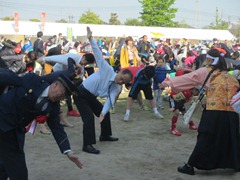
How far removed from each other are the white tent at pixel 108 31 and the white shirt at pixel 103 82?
1895 centimetres

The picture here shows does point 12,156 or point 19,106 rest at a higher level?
point 19,106

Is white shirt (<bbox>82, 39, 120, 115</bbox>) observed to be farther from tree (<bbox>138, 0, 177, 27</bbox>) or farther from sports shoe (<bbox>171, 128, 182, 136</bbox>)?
tree (<bbox>138, 0, 177, 27</bbox>)

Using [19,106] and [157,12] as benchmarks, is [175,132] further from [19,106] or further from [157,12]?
[157,12]

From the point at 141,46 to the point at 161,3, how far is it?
177ft

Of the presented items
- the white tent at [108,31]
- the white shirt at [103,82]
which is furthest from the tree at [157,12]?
the white shirt at [103,82]

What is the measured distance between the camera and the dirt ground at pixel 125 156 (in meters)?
5.16

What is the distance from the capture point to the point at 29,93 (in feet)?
11.3

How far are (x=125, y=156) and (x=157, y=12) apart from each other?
2488 inches

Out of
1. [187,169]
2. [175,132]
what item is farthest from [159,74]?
[187,169]

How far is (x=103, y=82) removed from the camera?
6.06 meters

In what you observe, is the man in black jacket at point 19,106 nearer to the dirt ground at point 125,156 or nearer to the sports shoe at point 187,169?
the dirt ground at point 125,156

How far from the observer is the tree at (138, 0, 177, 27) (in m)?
66.7

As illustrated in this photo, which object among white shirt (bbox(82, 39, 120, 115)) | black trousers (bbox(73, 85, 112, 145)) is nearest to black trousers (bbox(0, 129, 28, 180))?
white shirt (bbox(82, 39, 120, 115))

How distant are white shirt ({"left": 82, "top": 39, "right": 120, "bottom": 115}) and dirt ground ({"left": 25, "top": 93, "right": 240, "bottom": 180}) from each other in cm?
90
